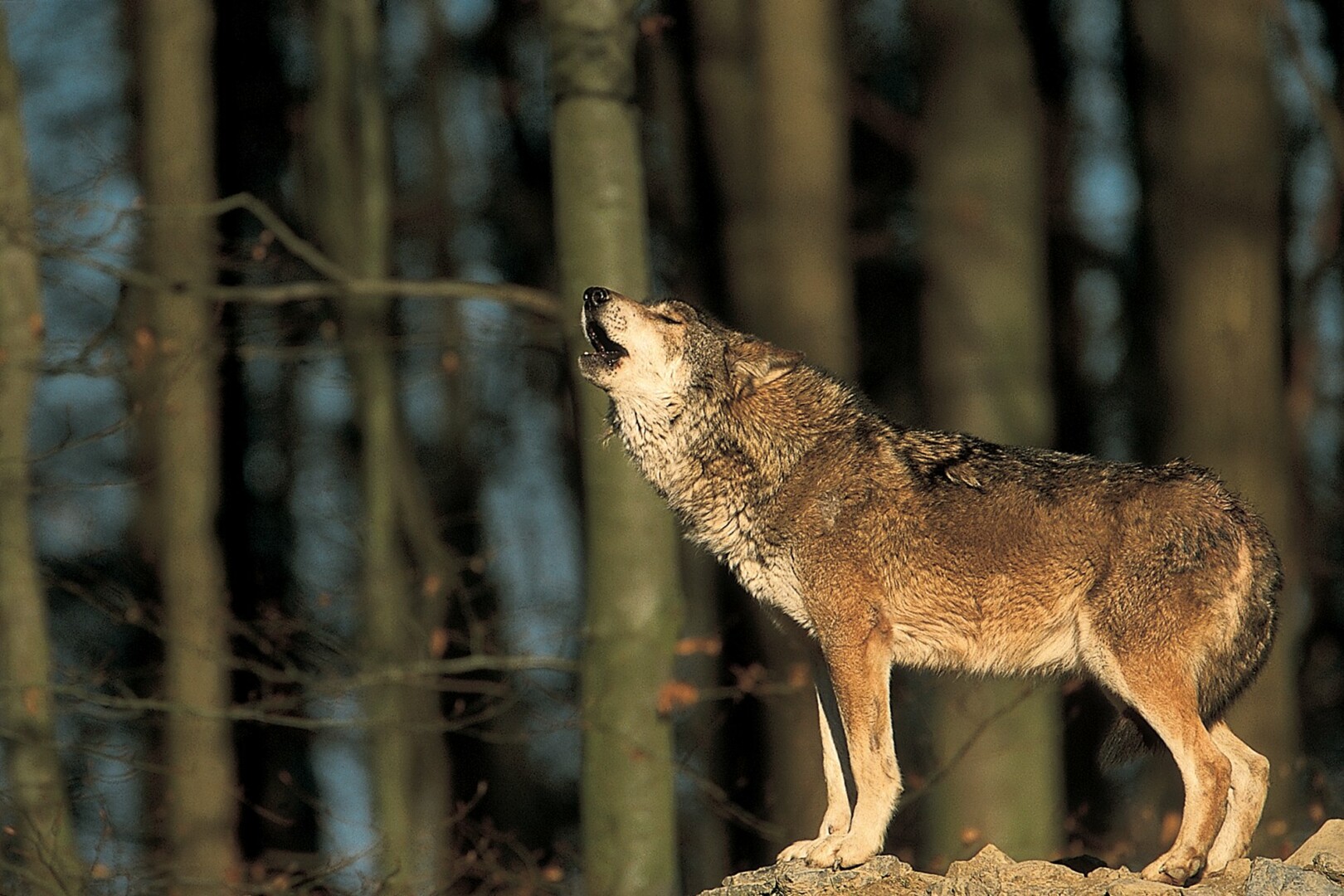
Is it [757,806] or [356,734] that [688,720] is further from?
[356,734]

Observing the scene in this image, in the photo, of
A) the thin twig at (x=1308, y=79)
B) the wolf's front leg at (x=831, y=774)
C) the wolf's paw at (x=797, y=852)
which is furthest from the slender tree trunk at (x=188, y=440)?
the thin twig at (x=1308, y=79)

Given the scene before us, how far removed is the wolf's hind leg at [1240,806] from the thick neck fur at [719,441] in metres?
2.23

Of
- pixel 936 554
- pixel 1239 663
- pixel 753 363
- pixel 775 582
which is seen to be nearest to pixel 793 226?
pixel 753 363

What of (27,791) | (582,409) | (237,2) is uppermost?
(237,2)

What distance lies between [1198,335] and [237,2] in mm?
14964

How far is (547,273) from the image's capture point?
2164 cm

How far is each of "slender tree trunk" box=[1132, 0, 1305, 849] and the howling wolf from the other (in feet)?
18.4

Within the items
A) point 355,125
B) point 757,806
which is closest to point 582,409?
point 757,806

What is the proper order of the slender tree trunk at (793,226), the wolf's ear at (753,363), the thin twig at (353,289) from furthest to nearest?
the slender tree trunk at (793,226) → the thin twig at (353,289) → the wolf's ear at (753,363)

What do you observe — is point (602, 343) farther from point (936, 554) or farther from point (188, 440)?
point (188, 440)

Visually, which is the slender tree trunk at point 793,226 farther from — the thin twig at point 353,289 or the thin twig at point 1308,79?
the thin twig at point 1308,79

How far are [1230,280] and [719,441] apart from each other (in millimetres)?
6490

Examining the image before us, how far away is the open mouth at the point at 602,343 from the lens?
313 inches

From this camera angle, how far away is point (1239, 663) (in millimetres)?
7438
